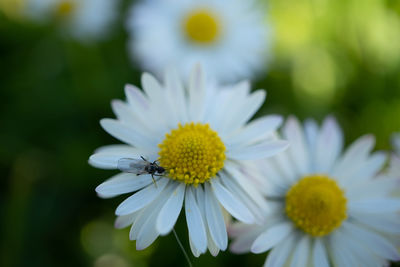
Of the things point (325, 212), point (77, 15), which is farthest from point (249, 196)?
point (77, 15)

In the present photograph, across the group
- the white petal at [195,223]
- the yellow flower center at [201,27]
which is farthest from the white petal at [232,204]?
the yellow flower center at [201,27]

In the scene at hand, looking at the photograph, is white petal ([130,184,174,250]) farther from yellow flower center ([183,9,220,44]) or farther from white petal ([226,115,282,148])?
yellow flower center ([183,9,220,44])

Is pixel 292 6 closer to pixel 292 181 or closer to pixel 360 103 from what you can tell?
pixel 360 103

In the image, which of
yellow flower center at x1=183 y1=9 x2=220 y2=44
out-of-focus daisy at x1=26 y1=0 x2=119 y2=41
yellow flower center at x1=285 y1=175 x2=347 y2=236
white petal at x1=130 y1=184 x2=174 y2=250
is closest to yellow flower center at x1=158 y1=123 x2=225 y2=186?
white petal at x1=130 y1=184 x2=174 y2=250

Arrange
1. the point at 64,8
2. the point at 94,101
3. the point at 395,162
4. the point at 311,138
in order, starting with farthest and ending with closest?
1. the point at 64,8
2. the point at 94,101
3. the point at 311,138
4. the point at 395,162

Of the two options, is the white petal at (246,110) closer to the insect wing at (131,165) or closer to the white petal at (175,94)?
the white petal at (175,94)

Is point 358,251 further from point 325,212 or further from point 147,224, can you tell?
point 147,224

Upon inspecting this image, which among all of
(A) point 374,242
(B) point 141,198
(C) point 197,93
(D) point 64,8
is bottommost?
(A) point 374,242
